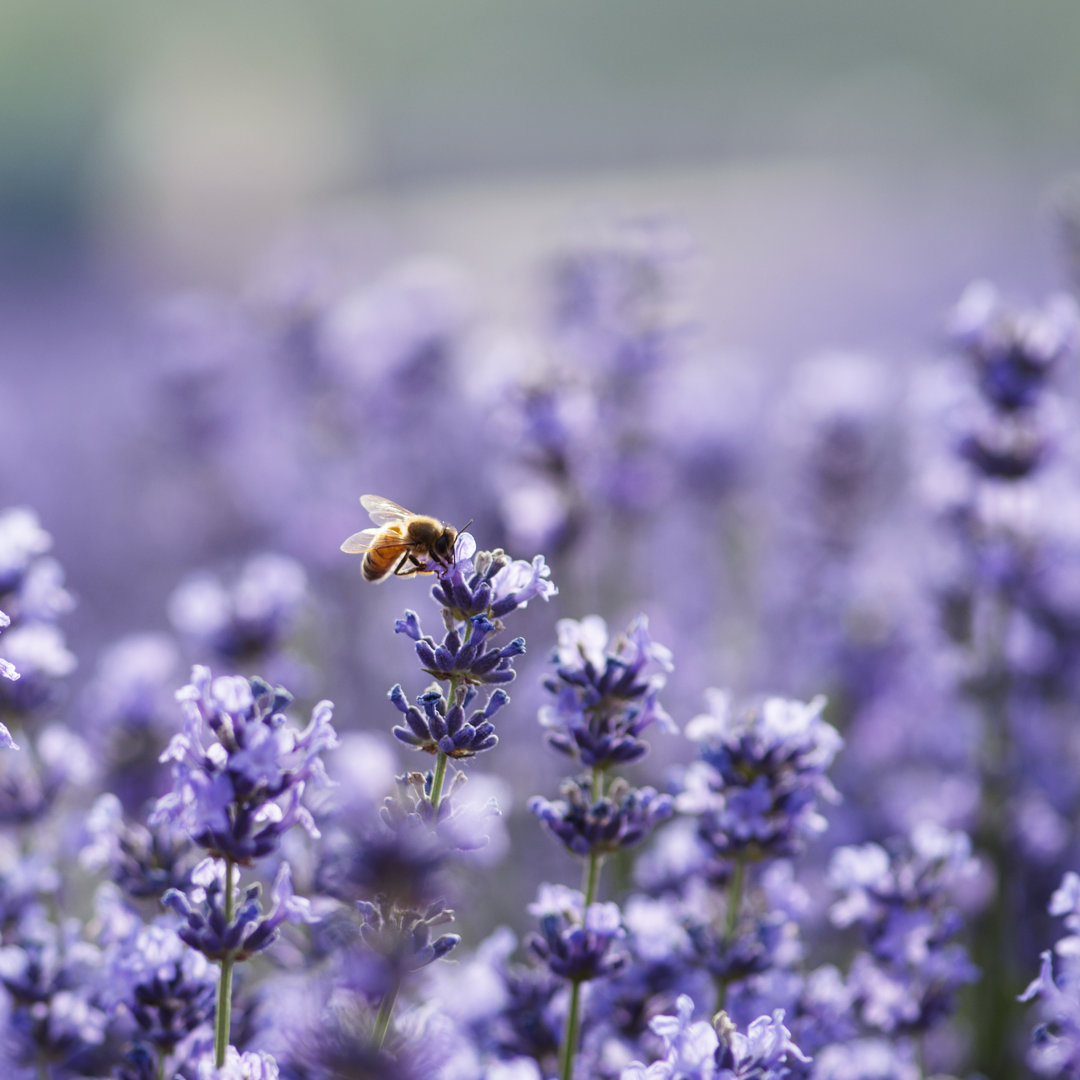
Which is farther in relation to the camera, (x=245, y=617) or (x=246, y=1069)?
(x=245, y=617)

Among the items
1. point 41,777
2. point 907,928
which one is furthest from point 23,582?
point 907,928

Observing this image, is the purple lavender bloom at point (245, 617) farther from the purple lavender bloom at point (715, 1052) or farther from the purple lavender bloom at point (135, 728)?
the purple lavender bloom at point (715, 1052)

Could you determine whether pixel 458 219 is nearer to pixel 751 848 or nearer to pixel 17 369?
pixel 17 369

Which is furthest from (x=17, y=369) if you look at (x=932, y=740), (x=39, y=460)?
(x=932, y=740)

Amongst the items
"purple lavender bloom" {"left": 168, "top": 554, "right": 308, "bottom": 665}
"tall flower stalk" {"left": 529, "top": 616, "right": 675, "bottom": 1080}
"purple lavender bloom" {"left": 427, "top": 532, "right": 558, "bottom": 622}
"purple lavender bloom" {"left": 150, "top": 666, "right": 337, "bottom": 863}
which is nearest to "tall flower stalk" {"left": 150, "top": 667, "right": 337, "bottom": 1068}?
"purple lavender bloom" {"left": 150, "top": 666, "right": 337, "bottom": 863}

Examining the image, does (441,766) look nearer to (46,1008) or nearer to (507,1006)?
(507,1006)

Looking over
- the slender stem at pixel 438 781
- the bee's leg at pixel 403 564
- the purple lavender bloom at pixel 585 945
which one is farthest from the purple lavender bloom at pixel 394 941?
the bee's leg at pixel 403 564
